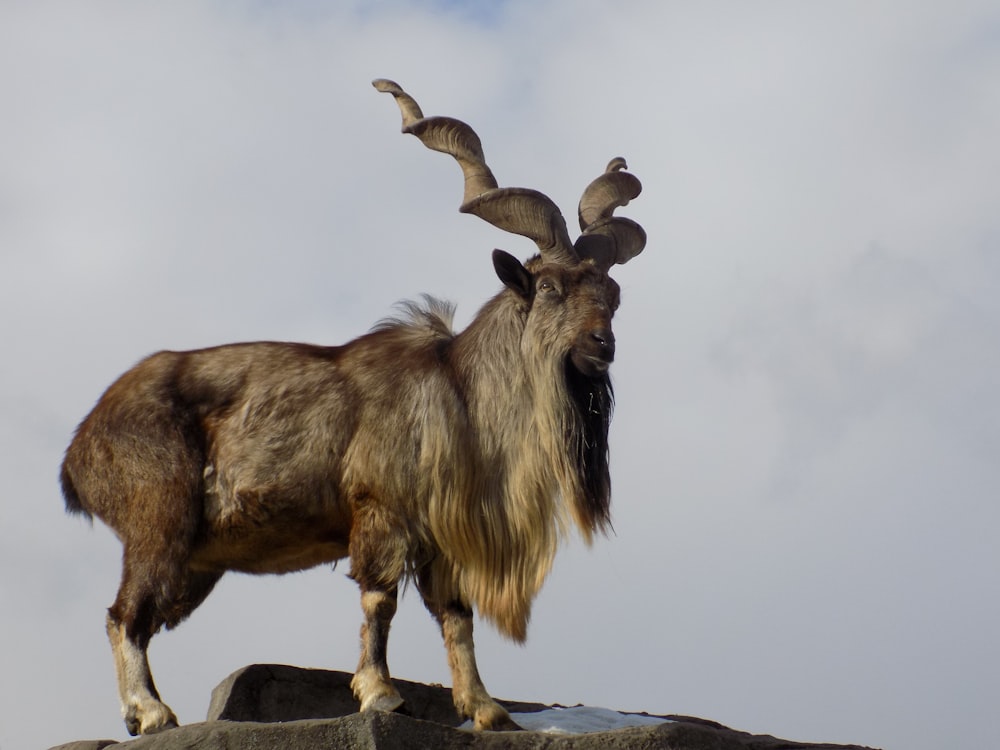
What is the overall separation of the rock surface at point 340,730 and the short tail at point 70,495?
1.32 m

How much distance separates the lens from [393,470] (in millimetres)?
8719

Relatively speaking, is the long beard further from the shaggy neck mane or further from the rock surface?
the rock surface

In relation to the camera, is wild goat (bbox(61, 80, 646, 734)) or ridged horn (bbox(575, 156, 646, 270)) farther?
ridged horn (bbox(575, 156, 646, 270))

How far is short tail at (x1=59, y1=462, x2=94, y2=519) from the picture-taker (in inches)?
368

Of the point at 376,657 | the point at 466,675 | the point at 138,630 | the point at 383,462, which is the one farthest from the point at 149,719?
the point at 383,462

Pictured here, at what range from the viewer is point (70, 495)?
937 cm

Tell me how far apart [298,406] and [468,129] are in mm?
2046

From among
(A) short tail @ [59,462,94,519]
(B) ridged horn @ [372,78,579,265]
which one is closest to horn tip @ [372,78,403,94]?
(B) ridged horn @ [372,78,579,265]

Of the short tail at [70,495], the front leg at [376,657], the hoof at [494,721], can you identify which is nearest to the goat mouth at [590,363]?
the front leg at [376,657]

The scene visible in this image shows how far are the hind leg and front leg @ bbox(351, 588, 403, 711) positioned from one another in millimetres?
989

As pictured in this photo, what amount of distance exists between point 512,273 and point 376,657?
2333 millimetres

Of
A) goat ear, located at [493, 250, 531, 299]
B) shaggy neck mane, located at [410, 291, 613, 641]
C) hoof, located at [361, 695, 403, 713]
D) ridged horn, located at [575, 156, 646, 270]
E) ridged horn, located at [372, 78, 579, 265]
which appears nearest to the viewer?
hoof, located at [361, 695, 403, 713]

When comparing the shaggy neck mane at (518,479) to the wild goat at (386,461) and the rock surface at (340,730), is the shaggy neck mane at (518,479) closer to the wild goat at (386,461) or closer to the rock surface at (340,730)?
the wild goat at (386,461)

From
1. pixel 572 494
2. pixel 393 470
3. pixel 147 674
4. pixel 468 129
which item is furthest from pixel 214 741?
pixel 468 129
